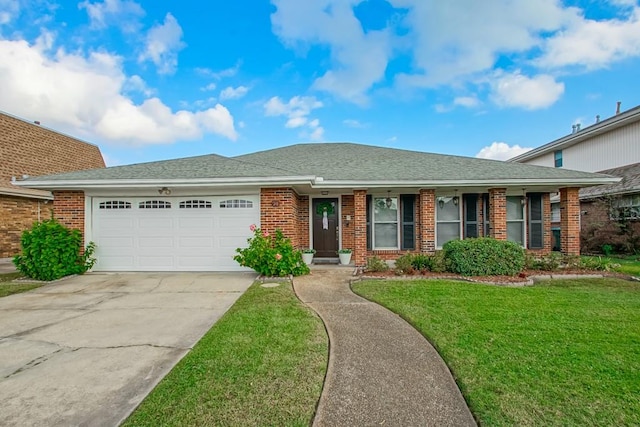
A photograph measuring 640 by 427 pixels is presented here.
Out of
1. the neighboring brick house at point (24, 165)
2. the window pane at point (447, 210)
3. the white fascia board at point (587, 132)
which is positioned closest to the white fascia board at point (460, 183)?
the window pane at point (447, 210)

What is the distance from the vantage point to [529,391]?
2727 millimetres

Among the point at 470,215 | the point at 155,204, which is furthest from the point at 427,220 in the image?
the point at 155,204

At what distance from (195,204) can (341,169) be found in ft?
15.1

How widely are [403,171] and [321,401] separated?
8.37 meters

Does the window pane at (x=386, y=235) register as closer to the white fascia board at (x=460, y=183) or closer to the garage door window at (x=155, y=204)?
the white fascia board at (x=460, y=183)

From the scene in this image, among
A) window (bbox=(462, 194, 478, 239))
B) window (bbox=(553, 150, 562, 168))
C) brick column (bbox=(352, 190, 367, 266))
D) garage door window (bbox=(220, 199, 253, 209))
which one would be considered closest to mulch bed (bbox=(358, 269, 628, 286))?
brick column (bbox=(352, 190, 367, 266))

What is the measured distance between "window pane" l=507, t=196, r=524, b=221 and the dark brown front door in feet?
19.3

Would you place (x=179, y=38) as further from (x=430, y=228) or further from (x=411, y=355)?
(x=411, y=355)

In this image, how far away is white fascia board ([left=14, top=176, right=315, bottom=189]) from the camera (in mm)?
8094

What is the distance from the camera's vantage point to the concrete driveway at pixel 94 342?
2.60 metres

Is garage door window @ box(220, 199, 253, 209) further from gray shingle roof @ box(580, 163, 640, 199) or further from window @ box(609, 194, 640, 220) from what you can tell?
window @ box(609, 194, 640, 220)

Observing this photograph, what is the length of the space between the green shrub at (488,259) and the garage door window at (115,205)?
9.19m

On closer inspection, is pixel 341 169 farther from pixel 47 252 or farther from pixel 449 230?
pixel 47 252

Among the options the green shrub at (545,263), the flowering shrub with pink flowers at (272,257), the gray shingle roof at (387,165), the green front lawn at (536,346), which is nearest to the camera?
the green front lawn at (536,346)
